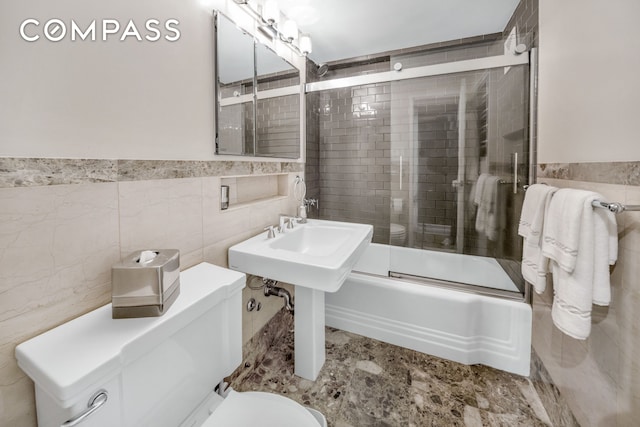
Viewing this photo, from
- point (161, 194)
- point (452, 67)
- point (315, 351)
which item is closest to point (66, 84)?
point (161, 194)

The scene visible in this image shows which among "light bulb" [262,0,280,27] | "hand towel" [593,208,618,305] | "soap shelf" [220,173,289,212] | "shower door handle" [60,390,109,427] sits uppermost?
"light bulb" [262,0,280,27]

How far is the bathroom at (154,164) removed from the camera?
733 millimetres

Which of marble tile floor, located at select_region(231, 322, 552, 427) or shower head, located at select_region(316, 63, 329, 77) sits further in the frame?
shower head, located at select_region(316, 63, 329, 77)

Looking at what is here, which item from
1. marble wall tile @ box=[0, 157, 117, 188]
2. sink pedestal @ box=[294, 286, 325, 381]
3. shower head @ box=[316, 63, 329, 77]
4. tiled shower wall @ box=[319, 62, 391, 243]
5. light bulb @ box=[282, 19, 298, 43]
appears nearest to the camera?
marble wall tile @ box=[0, 157, 117, 188]

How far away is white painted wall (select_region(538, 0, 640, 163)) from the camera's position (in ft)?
3.02

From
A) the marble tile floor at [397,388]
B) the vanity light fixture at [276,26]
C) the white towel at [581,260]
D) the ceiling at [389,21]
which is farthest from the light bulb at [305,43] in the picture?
the marble tile floor at [397,388]

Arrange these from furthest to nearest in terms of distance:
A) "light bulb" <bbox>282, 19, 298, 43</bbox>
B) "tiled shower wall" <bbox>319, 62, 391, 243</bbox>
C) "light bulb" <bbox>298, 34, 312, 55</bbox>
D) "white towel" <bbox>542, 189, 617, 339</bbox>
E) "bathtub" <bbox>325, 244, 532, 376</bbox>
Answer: "tiled shower wall" <bbox>319, 62, 391, 243</bbox>
"light bulb" <bbox>298, 34, 312, 55</bbox>
"light bulb" <bbox>282, 19, 298, 43</bbox>
"bathtub" <bbox>325, 244, 532, 376</bbox>
"white towel" <bbox>542, 189, 617, 339</bbox>

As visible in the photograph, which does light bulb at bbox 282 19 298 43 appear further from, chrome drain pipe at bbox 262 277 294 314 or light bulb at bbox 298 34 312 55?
chrome drain pipe at bbox 262 277 294 314

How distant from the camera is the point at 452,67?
82.7 inches

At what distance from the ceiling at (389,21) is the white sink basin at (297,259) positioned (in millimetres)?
1537

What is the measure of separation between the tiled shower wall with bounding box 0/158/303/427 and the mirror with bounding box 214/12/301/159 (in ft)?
1.13

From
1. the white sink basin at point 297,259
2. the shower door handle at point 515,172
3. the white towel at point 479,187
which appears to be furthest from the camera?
the white towel at point 479,187

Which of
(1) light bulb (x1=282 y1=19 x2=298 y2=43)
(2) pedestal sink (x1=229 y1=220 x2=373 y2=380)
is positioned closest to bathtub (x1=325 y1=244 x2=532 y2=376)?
(2) pedestal sink (x1=229 y1=220 x2=373 y2=380)

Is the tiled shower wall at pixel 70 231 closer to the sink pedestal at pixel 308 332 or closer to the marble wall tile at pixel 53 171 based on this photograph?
the marble wall tile at pixel 53 171
